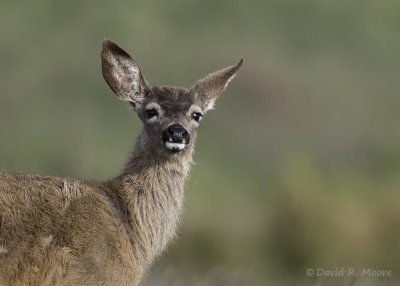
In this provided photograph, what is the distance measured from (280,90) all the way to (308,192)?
26.7m

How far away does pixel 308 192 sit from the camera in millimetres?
24672

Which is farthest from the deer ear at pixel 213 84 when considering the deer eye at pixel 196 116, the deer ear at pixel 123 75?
the deer ear at pixel 123 75

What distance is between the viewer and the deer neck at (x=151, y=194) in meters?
13.9

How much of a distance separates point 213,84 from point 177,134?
1.20 meters

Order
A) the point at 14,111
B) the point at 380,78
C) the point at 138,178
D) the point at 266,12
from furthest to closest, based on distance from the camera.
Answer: the point at 266,12 → the point at 380,78 → the point at 14,111 → the point at 138,178

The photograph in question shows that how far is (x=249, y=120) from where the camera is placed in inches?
1848

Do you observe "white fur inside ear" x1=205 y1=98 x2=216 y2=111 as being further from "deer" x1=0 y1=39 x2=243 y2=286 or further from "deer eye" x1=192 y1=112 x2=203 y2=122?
"deer eye" x1=192 y1=112 x2=203 y2=122

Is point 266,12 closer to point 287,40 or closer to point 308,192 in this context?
point 287,40

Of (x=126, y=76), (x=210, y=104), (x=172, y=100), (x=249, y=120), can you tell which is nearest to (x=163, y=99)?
(x=172, y=100)

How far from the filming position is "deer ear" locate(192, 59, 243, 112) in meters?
15.0

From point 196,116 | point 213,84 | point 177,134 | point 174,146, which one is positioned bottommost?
point 174,146

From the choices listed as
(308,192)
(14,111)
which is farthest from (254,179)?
(308,192)

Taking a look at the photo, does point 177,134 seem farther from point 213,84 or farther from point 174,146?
point 213,84

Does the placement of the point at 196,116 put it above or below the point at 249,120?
below
